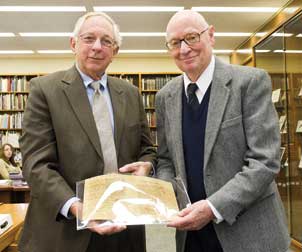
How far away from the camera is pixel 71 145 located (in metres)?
1.39

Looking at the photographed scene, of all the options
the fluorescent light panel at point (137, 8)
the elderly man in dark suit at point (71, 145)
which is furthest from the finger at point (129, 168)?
the fluorescent light panel at point (137, 8)

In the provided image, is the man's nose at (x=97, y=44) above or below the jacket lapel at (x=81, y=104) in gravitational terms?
above

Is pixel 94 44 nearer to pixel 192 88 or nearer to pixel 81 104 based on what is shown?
pixel 81 104

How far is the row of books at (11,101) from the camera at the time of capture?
754 cm

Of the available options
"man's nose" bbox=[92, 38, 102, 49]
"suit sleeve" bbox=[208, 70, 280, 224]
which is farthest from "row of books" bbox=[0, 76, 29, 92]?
"suit sleeve" bbox=[208, 70, 280, 224]

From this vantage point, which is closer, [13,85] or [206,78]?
[206,78]

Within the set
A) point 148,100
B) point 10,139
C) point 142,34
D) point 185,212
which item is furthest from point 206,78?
point 10,139

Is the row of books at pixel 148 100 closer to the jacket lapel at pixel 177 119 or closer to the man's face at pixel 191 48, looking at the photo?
the jacket lapel at pixel 177 119

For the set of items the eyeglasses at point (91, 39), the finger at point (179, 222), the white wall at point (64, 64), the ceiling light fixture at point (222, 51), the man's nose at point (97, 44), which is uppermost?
the ceiling light fixture at point (222, 51)

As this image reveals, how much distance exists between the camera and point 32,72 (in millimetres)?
8031

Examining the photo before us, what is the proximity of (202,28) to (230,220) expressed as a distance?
2.54 ft

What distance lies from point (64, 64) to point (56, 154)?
7165mm

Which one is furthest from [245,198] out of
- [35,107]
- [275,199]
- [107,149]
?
[35,107]

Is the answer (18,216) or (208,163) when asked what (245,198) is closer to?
(208,163)
